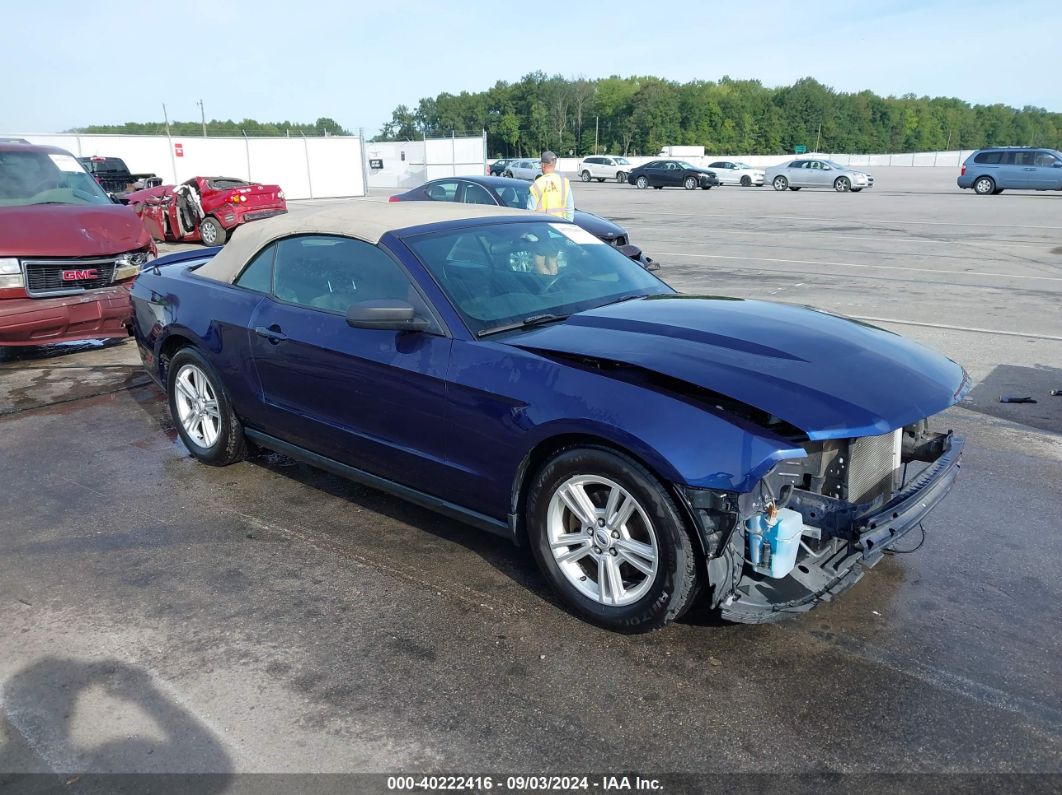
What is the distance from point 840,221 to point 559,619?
2088 cm

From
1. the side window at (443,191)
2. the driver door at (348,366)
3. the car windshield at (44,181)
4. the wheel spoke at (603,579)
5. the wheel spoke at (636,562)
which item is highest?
the car windshield at (44,181)

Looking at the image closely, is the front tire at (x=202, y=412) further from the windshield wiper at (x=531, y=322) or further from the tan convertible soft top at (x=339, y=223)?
the windshield wiper at (x=531, y=322)

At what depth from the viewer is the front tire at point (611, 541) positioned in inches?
119

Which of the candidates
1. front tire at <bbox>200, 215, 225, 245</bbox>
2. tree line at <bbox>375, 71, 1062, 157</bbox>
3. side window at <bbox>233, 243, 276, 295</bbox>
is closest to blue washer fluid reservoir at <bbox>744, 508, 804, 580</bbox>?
side window at <bbox>233, 243, 276, 295</bbox>

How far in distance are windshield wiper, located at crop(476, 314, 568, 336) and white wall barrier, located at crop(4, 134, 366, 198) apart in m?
33.1

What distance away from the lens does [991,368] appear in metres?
7.21

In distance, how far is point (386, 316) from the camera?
3639 millimetres

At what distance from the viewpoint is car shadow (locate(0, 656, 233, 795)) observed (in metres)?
2.55

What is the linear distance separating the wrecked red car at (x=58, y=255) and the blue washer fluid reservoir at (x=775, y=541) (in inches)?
242

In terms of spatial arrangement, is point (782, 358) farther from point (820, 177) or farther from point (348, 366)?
point (820, 177)

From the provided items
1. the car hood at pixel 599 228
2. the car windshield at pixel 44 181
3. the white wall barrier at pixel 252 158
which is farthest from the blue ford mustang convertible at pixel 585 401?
the white wall barrier at pixel 252 158

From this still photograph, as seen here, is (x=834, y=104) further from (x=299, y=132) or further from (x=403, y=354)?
(x=403, y=354)

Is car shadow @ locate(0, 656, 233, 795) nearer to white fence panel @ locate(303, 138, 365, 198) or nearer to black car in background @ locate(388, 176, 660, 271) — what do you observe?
black car in background @ locate(388, 176, 660, 271)

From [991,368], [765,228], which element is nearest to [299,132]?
[765,228]
